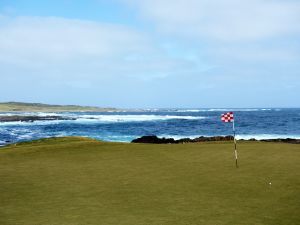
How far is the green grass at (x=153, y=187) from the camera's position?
12094mm

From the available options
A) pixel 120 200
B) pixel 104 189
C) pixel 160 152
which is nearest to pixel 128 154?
pixel 160 152

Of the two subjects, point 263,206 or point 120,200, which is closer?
point 263,206

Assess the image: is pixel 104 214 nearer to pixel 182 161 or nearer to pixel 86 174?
pixel 86 174

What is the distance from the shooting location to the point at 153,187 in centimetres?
1598

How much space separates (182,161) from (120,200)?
892 centimetres

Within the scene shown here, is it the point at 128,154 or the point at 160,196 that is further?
the point at 128,154

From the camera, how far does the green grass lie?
12094 millimetres

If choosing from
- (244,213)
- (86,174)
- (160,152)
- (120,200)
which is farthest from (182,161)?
(244,213)

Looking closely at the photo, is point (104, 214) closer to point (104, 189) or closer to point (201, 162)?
point (104, 189)

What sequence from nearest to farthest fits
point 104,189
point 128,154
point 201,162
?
point 104,189, point 201,162, point 128,154

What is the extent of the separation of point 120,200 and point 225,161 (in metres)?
9.39

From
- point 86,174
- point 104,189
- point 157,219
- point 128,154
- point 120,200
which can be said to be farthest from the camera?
point 128,154

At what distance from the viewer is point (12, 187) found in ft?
54.6

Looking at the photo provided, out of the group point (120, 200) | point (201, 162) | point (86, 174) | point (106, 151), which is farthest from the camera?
point (106, 151)
